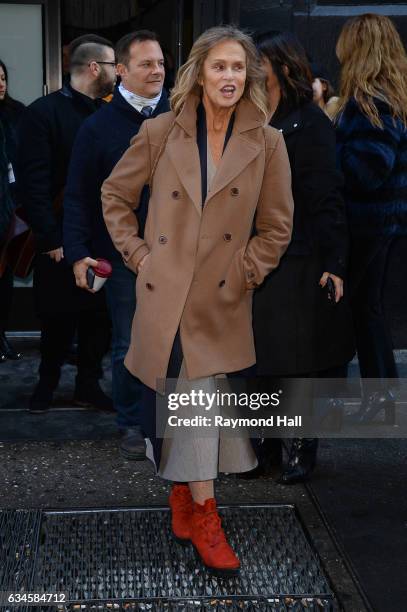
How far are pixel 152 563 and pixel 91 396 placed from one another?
2185 millimetres

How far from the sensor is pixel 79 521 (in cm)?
462

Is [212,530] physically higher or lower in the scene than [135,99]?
lower

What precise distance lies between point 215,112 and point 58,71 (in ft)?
12.9

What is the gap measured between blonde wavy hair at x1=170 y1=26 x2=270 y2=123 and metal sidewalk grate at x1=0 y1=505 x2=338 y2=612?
173cm

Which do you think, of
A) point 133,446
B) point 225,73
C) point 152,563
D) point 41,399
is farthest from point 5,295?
point 225,73

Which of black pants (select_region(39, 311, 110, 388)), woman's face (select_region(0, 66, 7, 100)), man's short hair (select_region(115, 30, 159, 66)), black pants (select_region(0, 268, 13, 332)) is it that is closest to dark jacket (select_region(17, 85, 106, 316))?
black pants (select_region(39, 311, 110, 388))

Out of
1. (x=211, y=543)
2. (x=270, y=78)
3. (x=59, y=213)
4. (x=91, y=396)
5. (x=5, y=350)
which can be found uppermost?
(x=270, y=78)

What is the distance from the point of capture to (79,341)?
6.33 metres

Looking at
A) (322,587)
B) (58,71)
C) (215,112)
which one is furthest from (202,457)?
(58,71)

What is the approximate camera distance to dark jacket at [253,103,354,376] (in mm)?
4777

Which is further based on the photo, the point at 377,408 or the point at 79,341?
the point at 79,341

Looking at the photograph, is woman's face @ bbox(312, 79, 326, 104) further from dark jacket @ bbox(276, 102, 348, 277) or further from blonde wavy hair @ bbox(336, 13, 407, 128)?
dark jacket @ bbox(276, 102, 348, 277)

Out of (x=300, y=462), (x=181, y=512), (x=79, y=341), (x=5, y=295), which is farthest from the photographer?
(x=5, y=295)

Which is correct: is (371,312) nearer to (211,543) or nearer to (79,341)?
(79,341)
